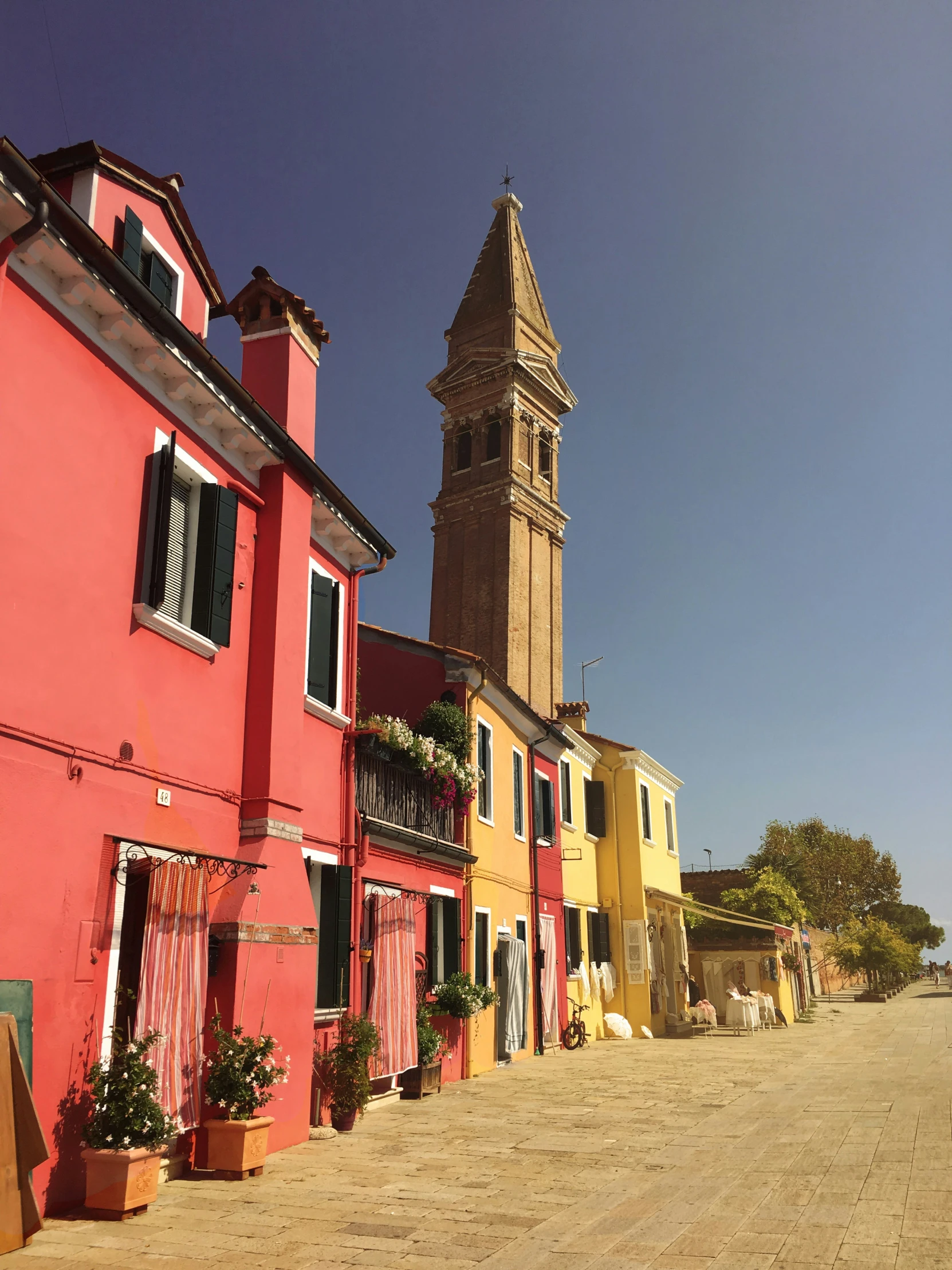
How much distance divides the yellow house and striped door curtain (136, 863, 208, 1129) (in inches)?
707

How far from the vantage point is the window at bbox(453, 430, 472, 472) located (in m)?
40.3

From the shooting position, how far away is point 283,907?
30.5ft

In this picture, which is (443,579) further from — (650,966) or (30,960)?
(30,960)

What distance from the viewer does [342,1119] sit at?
1032cm

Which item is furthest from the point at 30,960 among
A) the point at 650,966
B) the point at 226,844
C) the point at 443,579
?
the point at 443,579

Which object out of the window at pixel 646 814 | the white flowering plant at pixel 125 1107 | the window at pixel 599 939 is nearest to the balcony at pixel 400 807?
the white flowering plant at pixel 125 1107

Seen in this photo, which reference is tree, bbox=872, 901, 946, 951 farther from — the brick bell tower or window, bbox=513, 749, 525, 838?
window, bbox=513, 749, 525, 838

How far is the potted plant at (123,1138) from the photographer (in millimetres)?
6332

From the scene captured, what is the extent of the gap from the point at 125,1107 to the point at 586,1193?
3.47 metres

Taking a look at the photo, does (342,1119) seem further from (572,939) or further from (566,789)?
(566,789)

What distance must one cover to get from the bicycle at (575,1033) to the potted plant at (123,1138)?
50.9ft

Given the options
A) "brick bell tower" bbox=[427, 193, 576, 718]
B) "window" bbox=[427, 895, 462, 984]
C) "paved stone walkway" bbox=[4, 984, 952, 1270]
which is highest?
"brick bell tower" bbox=[427, 193, 576, 718]

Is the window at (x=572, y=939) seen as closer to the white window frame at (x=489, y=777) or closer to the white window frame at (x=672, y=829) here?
the white window frame at (x=489, y=777)

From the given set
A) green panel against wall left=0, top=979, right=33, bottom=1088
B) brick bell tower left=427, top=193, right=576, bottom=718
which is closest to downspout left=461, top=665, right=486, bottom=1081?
green panel against wall left=0, top=979, right=33, bottom=1088
